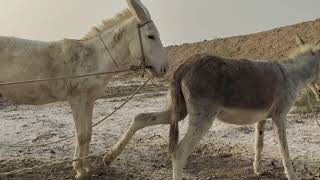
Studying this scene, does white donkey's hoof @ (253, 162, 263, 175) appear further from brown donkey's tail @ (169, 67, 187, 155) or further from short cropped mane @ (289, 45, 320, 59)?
short cropped mane @ (289, 45, 320, 59)

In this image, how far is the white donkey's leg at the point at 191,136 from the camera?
746 centimetres

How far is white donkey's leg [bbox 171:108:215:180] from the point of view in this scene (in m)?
7.46

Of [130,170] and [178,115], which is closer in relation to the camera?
[178,115]

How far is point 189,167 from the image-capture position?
29.5 ft

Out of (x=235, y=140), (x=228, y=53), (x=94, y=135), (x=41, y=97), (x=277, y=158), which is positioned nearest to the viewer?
(x=41, y=97)

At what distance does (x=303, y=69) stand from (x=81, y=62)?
371cm

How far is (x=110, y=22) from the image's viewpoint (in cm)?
869

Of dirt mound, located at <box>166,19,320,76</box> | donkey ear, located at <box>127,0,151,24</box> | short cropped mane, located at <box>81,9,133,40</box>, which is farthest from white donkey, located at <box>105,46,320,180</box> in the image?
dirt mound, located at <box>166,19,320,76</box>

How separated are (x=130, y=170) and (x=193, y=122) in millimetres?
1878

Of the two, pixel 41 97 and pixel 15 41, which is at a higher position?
pixel 15 41

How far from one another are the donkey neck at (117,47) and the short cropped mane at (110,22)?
0.20 m

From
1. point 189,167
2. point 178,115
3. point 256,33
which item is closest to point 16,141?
point 189,167

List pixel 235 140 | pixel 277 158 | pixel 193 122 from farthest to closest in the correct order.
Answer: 1. pixel 235 140
2. pixel 277 158
3. pixel 193 122

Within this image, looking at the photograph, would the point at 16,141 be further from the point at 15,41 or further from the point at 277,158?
the point at 277,158
